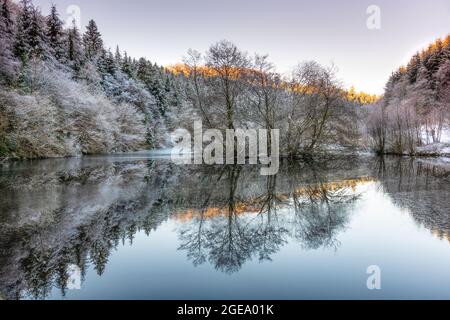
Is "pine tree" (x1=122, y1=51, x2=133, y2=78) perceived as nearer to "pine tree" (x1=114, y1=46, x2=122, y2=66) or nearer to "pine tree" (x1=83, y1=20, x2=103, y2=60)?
"pine tree" (x1=114, y1=46, x2=122, y2=66)

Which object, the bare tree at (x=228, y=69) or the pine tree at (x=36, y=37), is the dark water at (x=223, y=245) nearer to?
the bare tree at (x=228, y=69)

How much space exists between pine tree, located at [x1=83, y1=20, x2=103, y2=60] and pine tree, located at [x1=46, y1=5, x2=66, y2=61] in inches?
269

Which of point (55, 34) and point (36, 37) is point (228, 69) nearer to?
point (36, 37)

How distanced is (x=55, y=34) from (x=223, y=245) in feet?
159

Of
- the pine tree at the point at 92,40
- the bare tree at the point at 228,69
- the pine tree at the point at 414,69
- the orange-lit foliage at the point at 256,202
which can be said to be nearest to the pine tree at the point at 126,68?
the pine tree at the point at 92,40

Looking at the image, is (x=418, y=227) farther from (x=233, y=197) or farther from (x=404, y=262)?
(x=233, y=197)

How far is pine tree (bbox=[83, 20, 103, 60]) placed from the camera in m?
52.5

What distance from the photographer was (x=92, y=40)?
55781 mm

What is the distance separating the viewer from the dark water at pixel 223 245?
12.1ft

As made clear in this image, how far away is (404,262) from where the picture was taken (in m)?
4.46

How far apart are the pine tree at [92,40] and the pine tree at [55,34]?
6.84m

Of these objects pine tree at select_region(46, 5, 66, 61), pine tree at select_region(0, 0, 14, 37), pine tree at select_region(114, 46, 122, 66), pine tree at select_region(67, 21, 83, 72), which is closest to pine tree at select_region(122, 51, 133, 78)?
pine tree at select_region(114, 46, 122, 66)

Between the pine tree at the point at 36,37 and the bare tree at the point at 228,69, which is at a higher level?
the pine tree at the point at 36,37
